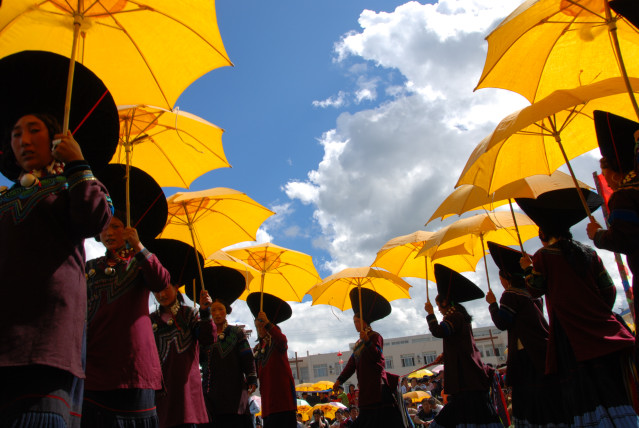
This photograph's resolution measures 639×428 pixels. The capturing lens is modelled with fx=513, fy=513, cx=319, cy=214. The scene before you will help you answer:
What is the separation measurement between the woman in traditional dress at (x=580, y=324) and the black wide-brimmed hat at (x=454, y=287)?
248 cm

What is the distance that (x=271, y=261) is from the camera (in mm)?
9930

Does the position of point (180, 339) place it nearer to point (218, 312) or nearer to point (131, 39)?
point (218, 312)

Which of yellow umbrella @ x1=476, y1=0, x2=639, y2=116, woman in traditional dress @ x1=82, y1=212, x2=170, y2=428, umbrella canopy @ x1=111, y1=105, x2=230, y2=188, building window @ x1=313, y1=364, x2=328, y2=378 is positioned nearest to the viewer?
woman in traditional dress @ x1=82, y1=212, x2=170, y2=428

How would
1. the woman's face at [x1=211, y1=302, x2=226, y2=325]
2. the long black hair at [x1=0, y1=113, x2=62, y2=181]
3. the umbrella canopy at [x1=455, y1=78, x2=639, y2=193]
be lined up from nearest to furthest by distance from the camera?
the long black hair at [x1=0, y1=113, x2=62, y2=181]
the umbrella canopy at [x1=455, y1=78, x2=639, y2=193]
the woman's face at [x1=211, y1=302, x2=226, y2=325]

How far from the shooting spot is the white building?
5941 cm

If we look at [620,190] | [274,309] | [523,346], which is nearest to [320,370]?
[274,309]

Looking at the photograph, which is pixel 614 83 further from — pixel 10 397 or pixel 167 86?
pixel 10 397

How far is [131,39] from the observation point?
4.39 m

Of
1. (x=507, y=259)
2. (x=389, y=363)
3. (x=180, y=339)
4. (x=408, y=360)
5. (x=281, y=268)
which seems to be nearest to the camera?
(x=180, y=339)

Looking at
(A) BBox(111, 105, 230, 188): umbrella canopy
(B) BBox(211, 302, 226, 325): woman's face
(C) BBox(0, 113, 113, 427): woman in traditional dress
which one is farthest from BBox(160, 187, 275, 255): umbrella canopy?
(C) BBox(0, 113, 113, 427): woman in traditional dress

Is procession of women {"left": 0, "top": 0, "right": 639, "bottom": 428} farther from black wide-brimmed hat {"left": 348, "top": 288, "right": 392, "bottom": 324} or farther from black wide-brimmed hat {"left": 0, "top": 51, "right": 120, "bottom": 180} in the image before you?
black wide-brimmed hat {"left": 348, "top": 288, "right": 392, "bottom": 324}

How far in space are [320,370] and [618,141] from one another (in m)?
69.9

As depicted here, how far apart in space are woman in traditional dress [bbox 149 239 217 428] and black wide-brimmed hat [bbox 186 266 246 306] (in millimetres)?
1330

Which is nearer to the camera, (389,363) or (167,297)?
(167,297)
